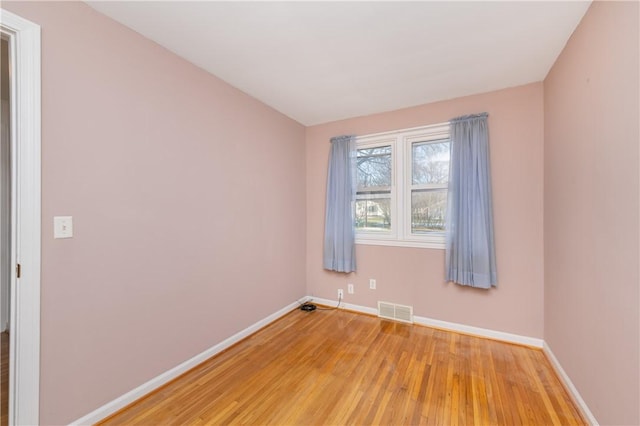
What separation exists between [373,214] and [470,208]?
1112 mm

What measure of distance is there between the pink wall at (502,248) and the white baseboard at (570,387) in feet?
0.75

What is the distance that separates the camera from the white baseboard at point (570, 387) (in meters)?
1.54

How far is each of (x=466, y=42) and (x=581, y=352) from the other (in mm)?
2282

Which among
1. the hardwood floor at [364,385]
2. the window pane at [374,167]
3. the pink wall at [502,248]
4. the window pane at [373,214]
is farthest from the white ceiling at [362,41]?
the hardwood floor at [364,385]

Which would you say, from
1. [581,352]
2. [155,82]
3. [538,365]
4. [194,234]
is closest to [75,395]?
[194,234]

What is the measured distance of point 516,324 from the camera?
99.6 inches

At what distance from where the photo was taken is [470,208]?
8.61 feet

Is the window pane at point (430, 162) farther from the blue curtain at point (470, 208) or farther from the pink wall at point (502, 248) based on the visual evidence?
the pink wall at point (502, 248)

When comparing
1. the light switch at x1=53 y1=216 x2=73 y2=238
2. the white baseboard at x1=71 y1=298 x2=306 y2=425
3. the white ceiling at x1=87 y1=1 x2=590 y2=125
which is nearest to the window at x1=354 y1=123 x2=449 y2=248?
the white ceiling at x1=87 y1=1 x2=590 y2=125

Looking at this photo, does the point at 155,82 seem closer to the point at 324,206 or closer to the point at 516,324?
the point at 324,206

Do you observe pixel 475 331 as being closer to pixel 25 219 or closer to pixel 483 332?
pixel 483 332

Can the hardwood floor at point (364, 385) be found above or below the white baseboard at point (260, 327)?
below

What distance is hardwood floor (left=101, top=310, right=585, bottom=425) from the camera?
63.9 inches

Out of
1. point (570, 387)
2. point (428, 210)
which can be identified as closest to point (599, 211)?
point (570, 387)
